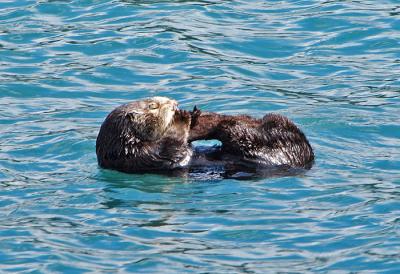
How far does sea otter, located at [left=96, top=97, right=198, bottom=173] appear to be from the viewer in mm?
8367

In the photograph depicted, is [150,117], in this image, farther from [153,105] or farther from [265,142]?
[265,142]

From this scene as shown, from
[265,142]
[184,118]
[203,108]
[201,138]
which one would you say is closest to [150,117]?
[184,118]

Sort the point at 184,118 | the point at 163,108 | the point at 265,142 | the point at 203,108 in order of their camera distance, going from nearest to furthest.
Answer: the point at 265,142 → the point at 184,118 → the point at 163,108 → the point at 203,108

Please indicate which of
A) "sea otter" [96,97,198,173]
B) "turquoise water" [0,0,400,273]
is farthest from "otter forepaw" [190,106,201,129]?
"turquoise water" [0,0,400,273]

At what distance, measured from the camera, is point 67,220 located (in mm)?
7582

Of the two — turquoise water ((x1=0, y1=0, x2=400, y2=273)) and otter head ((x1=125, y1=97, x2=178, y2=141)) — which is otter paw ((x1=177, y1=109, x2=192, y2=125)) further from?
turquoise water ((x1=0, y1=0, x2=400, y2=273))

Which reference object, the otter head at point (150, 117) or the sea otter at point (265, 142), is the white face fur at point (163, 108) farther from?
the sea otter at point (265, 142)

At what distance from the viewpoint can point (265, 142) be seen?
8375 millimetres

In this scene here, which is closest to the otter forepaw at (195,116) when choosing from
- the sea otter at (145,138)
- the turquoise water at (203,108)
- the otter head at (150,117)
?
the sea otter at (145,138)

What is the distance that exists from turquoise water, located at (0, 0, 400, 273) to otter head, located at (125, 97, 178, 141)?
0.41m

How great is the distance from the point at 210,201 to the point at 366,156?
61.8 inches

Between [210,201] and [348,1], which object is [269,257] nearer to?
[210,201]

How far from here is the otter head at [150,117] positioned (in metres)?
8.48

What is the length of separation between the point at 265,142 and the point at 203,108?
1.78 meters
